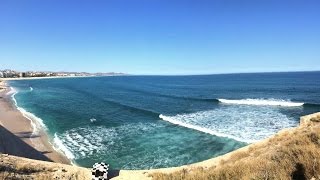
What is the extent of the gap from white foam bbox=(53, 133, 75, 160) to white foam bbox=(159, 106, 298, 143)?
12.1 m

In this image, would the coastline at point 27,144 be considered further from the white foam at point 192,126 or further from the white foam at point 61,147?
the white foam at point 192,126

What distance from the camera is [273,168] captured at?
855 centimetres

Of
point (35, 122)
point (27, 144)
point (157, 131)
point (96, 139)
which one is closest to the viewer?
point (27, 144)

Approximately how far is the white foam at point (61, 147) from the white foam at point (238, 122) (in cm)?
1212

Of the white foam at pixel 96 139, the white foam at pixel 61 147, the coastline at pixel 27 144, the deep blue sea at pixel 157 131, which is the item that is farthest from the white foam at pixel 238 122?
the coastline at pixel 27 144

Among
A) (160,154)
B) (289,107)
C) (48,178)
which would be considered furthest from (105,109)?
(48,178)

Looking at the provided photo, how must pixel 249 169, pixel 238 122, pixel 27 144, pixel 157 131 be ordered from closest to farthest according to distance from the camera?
pixel 249 169 < pixel 27 144 < pixel 157 131 < pixel 238 122

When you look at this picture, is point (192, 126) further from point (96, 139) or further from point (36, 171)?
point (36, 171)

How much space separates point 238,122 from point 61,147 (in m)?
18.0

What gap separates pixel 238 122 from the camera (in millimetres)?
31297

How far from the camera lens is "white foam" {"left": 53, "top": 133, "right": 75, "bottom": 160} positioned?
70.5 feet

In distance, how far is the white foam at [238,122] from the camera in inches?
1027

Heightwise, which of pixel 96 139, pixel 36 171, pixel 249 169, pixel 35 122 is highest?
pixel 249 169

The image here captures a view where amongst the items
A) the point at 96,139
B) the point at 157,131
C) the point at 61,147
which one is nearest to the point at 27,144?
the point at 61,147
